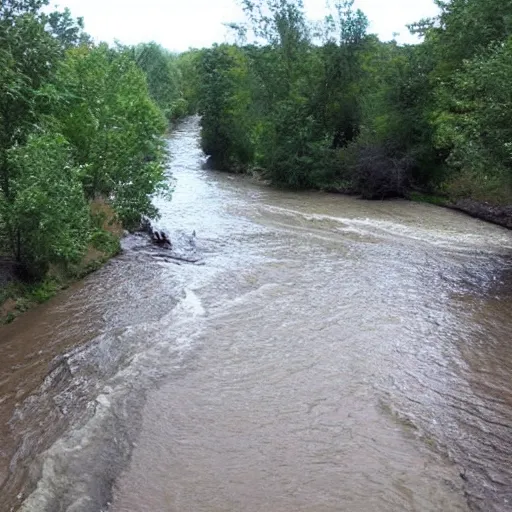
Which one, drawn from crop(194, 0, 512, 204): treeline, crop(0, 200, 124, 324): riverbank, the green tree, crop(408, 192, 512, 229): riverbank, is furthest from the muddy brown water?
crop(194, 0, 512, 204): treeline

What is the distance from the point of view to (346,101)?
113 feet

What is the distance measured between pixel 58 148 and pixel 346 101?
24638mm

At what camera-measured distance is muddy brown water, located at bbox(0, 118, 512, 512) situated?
6.84 meters

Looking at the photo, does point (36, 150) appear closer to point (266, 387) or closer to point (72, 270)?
point (72, 270)

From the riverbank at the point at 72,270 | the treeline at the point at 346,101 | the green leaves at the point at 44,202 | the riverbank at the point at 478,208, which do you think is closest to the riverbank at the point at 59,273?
the riverbank at the point at 72,270

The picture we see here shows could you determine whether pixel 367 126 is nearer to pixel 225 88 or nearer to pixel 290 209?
pixel 290 209

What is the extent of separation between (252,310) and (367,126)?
21.4m

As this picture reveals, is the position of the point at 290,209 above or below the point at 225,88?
below

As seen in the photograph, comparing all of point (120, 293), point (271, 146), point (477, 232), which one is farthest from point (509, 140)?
point (271, 146)

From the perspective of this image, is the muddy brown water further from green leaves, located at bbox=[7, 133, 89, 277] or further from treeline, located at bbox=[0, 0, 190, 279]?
treeline, located at bbox=[0, 0, 190, 279]

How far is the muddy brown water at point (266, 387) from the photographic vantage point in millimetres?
6836

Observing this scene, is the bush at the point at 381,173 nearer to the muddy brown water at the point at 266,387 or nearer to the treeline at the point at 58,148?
the muddy brown water at the point at 266,387

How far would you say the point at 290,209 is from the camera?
2619cm

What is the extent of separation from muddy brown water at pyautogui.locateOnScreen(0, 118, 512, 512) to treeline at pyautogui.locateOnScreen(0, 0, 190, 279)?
1644 mm
